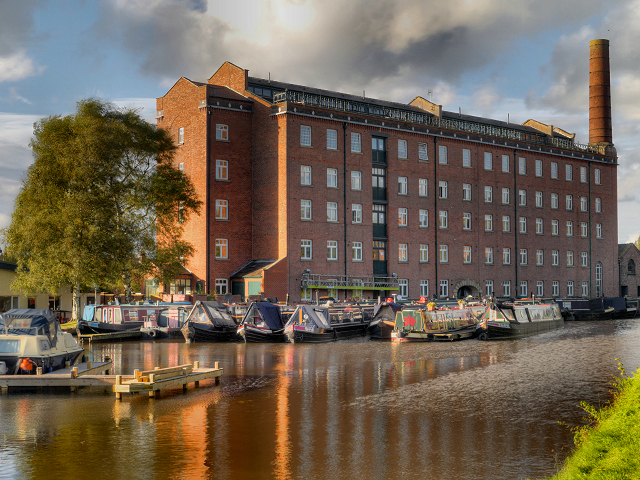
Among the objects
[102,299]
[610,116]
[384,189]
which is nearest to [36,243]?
[102,299]

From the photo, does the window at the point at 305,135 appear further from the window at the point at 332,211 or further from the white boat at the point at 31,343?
the white boat at the point at 31,343

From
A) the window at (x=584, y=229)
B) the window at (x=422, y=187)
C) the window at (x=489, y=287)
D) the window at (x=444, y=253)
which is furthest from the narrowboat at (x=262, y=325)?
the window at (x=584, y=229)

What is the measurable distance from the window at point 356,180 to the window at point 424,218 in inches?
292

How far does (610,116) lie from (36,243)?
211ft

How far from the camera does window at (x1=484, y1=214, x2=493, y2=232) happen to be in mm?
69062

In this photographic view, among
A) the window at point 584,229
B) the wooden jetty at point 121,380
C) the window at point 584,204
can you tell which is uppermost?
the window at point 584,204

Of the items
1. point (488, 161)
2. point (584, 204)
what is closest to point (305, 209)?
point (488, 161)

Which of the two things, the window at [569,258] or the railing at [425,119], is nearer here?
the railing at [425,119]

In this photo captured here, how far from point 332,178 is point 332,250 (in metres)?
6.10

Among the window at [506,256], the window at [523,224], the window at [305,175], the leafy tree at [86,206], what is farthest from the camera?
the window at [523,224]

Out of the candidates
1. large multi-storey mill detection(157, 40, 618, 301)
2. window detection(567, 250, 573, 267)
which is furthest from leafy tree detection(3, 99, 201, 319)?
window detection(567, 250, 573, 267)

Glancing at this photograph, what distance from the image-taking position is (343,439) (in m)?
14.2

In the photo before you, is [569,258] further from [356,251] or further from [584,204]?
[356,251]

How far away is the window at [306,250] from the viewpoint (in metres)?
56.4
